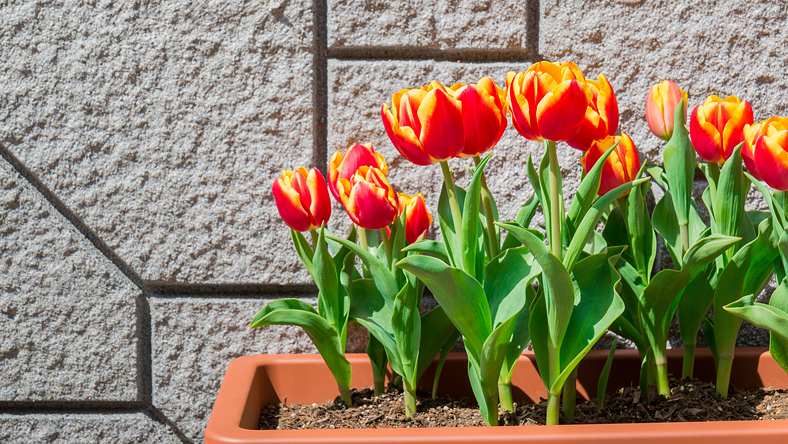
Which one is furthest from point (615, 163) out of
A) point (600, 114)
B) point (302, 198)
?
point (302, 198)

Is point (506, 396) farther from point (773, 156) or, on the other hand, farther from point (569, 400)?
point (773, 156)

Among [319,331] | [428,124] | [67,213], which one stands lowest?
[319,331]

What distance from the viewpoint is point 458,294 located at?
48cm

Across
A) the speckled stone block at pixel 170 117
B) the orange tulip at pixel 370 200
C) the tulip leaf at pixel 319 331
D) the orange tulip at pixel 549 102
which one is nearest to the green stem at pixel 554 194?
the orange tulip at pixel 549 102

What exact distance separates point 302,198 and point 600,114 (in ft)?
1.00

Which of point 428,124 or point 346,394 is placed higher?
point 428,124

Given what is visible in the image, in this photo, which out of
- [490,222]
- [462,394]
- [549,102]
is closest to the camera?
[549,102]

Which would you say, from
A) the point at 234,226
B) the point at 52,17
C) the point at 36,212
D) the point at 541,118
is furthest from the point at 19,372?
the point at 541,118

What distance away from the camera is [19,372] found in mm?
777

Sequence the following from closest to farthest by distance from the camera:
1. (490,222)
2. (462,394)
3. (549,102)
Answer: (549,102) → (490,222) → (462,394)

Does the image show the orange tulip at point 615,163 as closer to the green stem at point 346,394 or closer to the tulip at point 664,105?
the tulip at point 664,105

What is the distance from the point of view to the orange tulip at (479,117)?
0.44 metres

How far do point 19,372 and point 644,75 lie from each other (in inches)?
39.6

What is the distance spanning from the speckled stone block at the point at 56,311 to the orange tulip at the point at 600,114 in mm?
649
